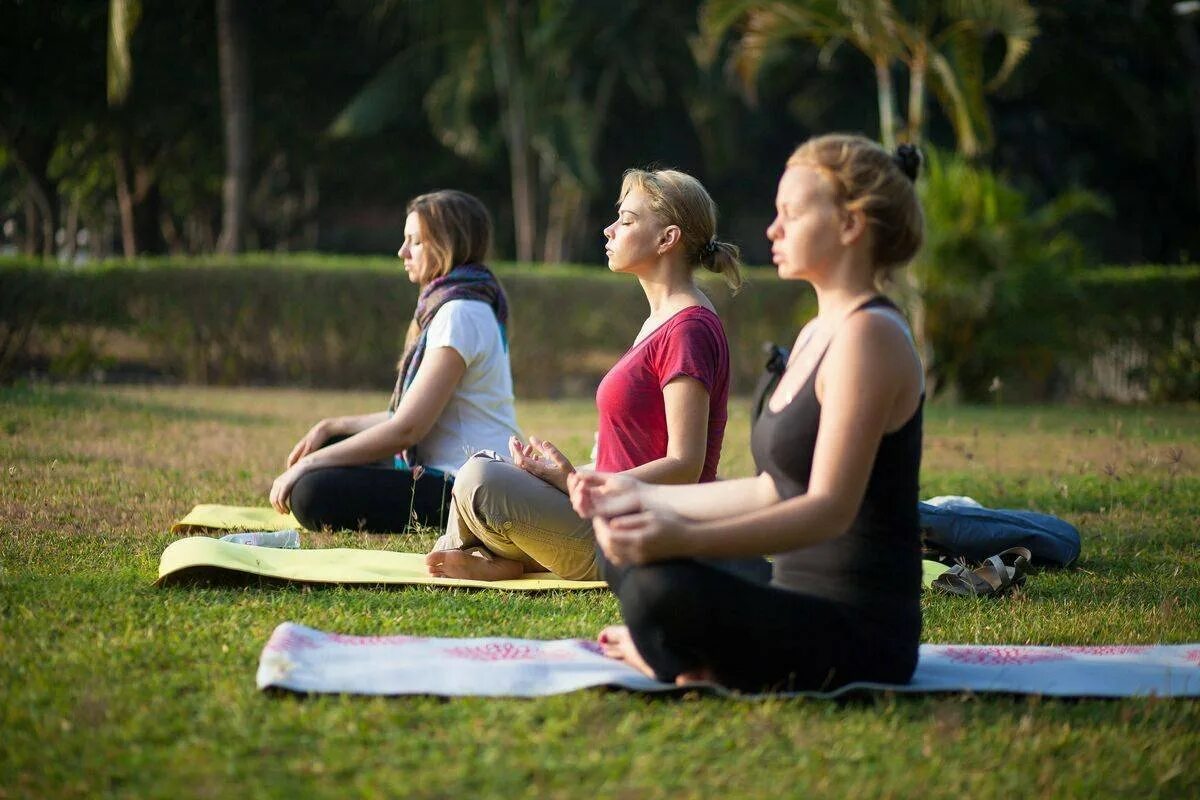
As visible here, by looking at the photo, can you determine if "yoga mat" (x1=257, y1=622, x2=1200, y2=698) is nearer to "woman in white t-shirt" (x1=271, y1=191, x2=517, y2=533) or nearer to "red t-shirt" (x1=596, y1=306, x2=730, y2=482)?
"red t-shirt" (x1=596, y1=306, x2=730, y2=482)

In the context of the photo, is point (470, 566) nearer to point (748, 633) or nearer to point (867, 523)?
point (748, 633)

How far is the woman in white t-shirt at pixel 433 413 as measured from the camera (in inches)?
255

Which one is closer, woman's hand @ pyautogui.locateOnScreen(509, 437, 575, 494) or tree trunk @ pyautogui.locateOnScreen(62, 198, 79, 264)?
woman's hand @ pyautogui.locateOnScreen(509, 437, 575, 494)

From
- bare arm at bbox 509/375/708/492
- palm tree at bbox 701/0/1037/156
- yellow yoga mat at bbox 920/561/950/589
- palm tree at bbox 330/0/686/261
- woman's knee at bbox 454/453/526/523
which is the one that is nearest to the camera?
bare arm at bbox 509/375/708/492

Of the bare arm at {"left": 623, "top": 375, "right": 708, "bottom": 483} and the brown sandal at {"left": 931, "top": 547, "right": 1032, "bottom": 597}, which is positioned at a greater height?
the bare arm at {"left": 623, "top": 375, "right": 708, "bottom": 483}

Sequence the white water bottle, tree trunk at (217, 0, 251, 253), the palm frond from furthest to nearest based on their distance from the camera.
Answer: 1. tree trunk at (217, 0, 251, 253)
2. the palm frond
3. the white water bottle

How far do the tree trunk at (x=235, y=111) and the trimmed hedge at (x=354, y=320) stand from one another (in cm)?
545

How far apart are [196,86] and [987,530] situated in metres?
25.5

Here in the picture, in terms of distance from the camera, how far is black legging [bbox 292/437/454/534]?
6.62 m

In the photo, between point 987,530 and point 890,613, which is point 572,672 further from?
point 987,530

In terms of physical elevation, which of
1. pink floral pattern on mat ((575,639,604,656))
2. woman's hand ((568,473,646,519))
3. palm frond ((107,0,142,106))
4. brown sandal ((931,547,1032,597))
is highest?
palm frond ((107,0,142,106))

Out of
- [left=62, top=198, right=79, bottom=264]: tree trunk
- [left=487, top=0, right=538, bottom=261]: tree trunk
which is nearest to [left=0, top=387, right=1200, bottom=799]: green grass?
[left=487, top=0, right=538, bottom=261]: tree trunk

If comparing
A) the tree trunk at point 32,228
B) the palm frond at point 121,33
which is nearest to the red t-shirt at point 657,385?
the palm frond at point 121,33

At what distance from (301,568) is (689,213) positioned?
2097mm
